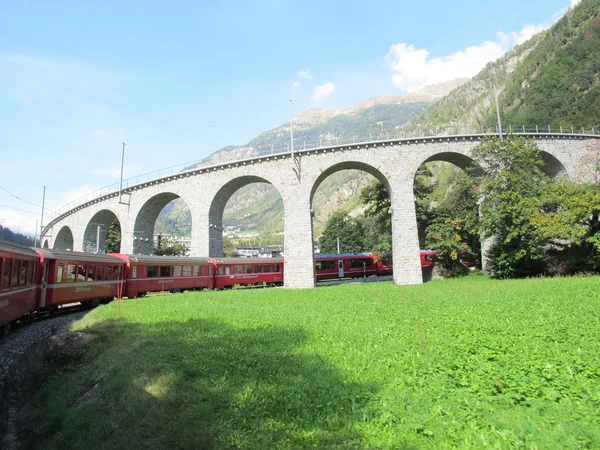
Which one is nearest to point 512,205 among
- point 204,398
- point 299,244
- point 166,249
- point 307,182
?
point 307,182

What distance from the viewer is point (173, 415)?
17.3 feet

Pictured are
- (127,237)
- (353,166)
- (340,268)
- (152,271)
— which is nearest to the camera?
(152,271)

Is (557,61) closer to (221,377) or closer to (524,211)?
(524,211)

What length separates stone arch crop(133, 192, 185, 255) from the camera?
34969 mm

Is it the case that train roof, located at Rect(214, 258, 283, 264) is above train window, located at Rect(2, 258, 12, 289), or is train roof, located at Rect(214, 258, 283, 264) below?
above

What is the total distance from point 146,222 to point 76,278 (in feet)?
69.7

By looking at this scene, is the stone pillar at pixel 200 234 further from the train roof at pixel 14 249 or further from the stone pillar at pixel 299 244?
the train roof at pixel 14 249

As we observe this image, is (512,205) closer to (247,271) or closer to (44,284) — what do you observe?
(247,271)

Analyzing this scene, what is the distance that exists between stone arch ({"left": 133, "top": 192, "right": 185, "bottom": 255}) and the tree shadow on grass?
28.0m

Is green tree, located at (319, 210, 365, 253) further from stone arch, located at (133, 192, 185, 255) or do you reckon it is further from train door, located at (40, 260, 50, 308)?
train door, located at (40, 260, 50, 308)

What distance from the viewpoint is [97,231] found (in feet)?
135

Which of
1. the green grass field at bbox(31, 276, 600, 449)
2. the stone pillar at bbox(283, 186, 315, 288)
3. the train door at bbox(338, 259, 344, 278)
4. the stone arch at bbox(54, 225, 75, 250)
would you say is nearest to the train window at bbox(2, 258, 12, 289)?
the green grass field at bbox(31, 276, 600, 449)

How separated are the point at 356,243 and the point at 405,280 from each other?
1641 inches

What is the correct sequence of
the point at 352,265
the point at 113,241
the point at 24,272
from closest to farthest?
the point at 24,272
the point at 352,265
the point at 113,241
